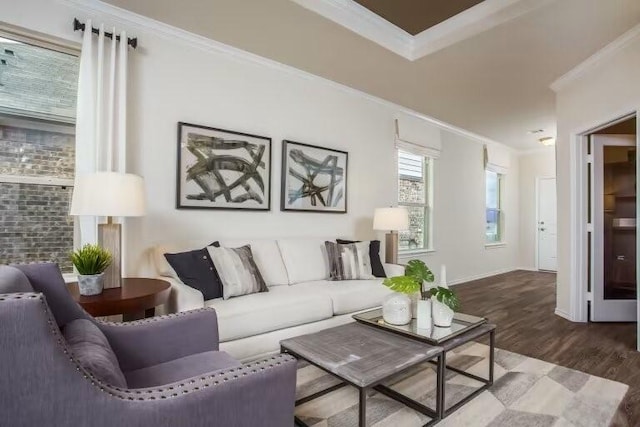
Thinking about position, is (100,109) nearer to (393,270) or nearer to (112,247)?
(112,247)

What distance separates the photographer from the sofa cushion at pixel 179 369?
132 cm

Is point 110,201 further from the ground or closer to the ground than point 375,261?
further from the ground

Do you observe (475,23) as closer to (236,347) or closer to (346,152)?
(346,152)

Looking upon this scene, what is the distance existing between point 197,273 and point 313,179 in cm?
178

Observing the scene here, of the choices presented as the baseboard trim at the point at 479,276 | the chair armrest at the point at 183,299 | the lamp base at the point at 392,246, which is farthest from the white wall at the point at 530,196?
the chair armrest at the point at 183,299

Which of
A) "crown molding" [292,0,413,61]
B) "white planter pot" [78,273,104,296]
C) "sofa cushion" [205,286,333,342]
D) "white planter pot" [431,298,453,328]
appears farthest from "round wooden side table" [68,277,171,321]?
"crown molding" [292,0,413,61]

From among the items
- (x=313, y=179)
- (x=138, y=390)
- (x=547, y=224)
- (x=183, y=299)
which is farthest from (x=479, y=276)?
(x=138, y=390)

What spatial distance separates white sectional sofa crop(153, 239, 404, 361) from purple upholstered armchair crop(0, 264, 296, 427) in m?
0.74

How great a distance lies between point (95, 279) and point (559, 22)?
3.78 meters

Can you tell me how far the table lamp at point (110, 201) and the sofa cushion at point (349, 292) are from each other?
4.58 ft

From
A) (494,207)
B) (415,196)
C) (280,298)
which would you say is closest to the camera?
(280,298)

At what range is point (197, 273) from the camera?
2.47 m

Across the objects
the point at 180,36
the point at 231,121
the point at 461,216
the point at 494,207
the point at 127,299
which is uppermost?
the point at 180,36

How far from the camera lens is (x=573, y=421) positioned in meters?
1.83
